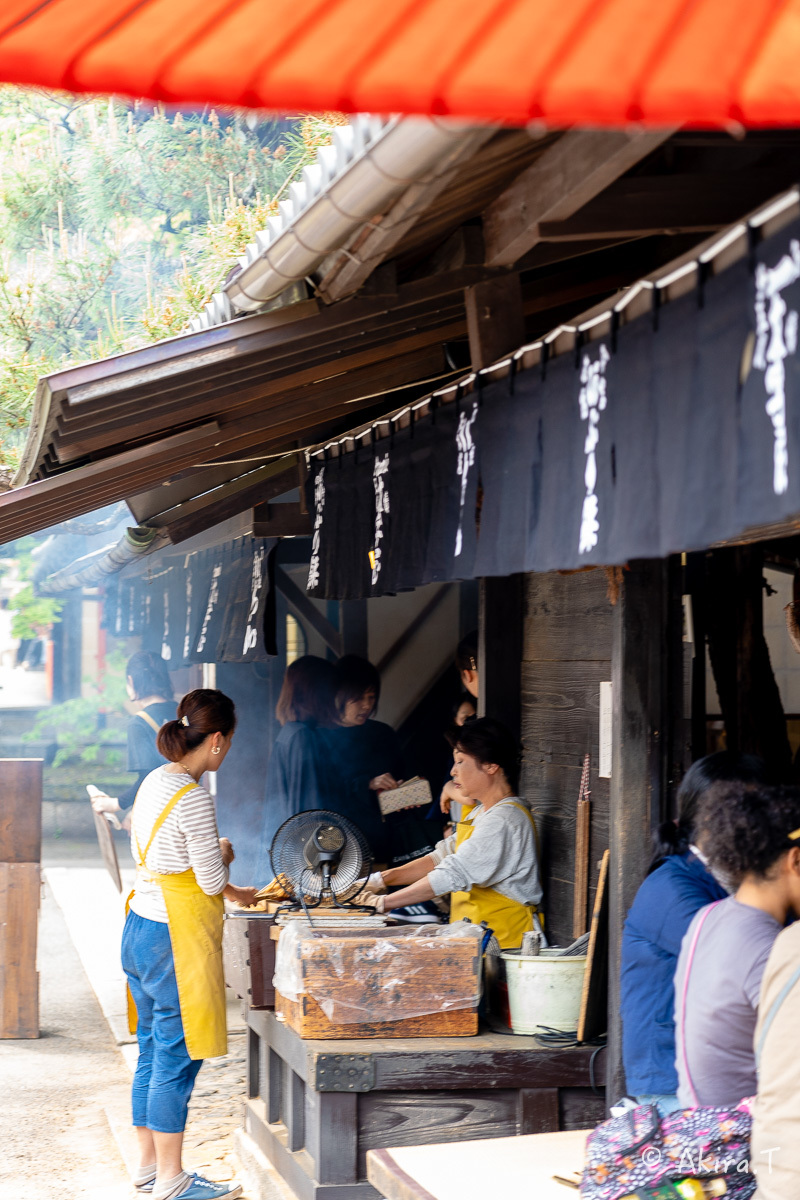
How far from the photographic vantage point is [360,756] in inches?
349

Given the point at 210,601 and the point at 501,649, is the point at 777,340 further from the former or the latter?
the point at 210,601

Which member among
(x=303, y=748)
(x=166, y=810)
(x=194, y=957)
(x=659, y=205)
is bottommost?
(x=194, y=957)

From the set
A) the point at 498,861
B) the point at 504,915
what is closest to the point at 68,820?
the point at 504,915

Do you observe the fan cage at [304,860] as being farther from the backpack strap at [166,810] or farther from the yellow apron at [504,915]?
the yellow apron at [504,915]

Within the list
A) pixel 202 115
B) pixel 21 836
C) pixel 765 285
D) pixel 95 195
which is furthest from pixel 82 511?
pixel 202 115

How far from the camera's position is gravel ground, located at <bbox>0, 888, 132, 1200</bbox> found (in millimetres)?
6500

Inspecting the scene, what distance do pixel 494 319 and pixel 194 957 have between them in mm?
3476

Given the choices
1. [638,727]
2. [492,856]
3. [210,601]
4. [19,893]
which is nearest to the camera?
[638,727]

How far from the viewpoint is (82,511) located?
7488mm

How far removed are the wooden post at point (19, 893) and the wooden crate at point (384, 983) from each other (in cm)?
459

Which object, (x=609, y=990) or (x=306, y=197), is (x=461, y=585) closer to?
(x=609, y=990)

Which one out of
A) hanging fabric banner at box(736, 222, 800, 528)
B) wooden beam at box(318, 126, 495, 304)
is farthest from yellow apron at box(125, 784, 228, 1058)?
hanging fabric banner at box(736, 222, 800, 528)

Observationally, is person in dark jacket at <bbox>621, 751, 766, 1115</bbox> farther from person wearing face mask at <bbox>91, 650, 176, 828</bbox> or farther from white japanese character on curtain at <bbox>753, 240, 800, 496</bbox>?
person wearing face mask at <bbox>91, 650, 176, 828</bbox>

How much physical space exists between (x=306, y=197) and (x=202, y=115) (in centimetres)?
1541
